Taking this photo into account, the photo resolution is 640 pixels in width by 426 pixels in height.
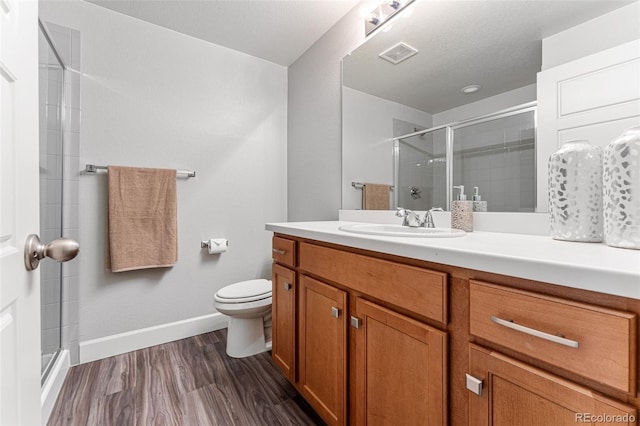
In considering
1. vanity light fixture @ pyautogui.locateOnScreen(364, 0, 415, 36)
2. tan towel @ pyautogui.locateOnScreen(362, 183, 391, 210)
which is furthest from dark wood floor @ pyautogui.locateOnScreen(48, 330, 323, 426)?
vanity light fixture @ pyautogui.locateOnScreen(364, 0, 415, 36)

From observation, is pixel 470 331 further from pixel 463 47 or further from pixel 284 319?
pixel 463 47

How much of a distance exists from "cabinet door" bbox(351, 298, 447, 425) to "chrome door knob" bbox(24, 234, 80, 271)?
2.59 ft

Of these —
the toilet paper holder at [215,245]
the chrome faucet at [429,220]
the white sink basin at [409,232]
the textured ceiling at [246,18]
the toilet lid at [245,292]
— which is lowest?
the toilet lid at [245,292]

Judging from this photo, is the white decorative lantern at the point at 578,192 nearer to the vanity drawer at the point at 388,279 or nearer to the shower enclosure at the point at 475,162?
the shower enclosure at the point at 475,162

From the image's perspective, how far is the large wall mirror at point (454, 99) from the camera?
3.37 feet

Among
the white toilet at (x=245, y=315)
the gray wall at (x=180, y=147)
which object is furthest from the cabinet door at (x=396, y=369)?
the gray wall at (x=180, y=147)

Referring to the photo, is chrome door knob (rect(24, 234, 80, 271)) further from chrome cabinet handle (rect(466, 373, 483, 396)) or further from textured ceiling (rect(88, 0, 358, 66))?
textured ceiling (rect(88, 0, 358, 66))

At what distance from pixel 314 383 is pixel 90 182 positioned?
182cm

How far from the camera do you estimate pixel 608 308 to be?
47cm

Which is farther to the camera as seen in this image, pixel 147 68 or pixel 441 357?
pixel 147 68

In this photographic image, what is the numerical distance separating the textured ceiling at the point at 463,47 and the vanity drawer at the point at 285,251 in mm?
964

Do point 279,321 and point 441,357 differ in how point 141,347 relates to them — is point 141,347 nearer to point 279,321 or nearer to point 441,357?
point 279,321

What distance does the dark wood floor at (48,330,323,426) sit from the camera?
128cm

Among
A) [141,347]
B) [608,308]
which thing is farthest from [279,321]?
[608,308]
